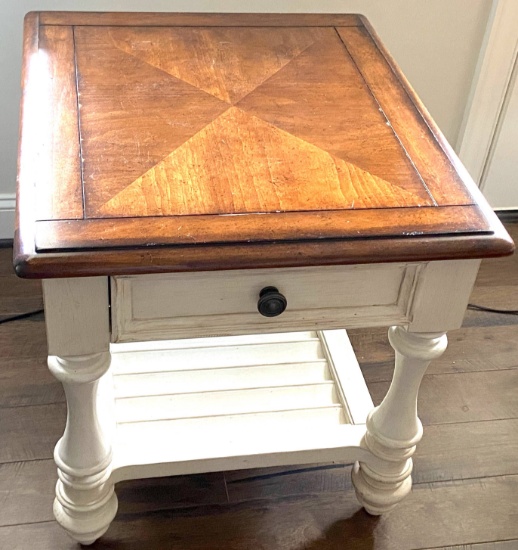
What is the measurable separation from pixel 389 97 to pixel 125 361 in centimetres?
65

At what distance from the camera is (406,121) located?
104cm

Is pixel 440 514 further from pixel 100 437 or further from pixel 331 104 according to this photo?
pixel 331 104

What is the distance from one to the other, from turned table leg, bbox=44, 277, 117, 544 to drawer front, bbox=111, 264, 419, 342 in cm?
3

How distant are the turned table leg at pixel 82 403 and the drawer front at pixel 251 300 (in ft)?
0.09

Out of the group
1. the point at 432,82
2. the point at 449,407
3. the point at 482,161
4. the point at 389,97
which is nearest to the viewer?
the point at 389,97

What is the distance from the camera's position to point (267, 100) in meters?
1.07

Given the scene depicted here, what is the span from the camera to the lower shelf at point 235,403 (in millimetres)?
1150

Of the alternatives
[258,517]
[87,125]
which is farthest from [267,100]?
[258,517]

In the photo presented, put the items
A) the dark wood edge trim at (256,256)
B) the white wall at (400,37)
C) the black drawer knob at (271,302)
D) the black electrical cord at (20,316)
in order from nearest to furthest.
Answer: the dark wood edge trim at (256,256)
the black drawer knob at (271,302)
the white wall at (400,37)
the black electrical cord at (20,316)

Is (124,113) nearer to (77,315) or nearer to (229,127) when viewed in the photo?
(229,127)

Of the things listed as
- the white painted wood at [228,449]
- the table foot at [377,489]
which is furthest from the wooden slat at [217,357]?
the table foot at [377,489]

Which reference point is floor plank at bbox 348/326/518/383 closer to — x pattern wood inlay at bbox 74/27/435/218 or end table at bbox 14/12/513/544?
end table at bbox 14/12/513/544

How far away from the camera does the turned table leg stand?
85 cm

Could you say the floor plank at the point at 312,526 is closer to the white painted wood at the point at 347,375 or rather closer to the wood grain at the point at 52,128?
the white painted wood at the point at 347,375
